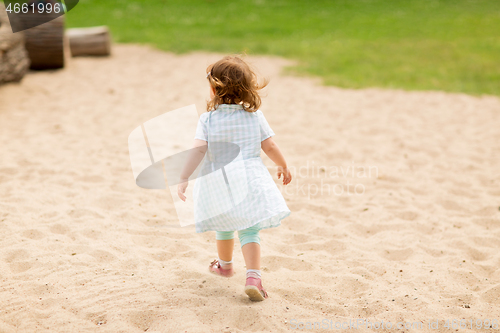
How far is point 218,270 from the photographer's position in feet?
9.90

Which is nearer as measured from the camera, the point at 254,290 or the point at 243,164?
the point at 254,290

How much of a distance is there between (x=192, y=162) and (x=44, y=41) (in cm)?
683

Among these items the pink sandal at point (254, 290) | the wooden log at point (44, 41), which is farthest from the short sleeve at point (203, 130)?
the wooden log at point (44, 41)

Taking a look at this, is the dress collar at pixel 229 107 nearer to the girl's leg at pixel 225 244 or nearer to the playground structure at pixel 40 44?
the girl's leg at pixel 225 244

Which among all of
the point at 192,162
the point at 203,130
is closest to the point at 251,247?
the point at 192,162

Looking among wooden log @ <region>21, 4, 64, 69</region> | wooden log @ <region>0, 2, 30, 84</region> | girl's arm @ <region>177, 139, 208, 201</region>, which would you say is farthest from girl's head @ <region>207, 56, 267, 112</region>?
wooden log @ <region>21, 4, 64, 69</region>

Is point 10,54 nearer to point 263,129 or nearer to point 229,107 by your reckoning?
point 229,107

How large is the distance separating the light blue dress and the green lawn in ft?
20.3

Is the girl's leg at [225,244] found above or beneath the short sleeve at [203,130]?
beneath

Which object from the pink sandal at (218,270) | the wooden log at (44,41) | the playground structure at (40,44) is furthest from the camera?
the wooden log at (44,41)

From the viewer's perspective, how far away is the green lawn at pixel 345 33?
9.35 m

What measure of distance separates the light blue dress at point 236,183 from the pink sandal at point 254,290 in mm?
302

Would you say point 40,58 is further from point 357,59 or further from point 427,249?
point 427,249

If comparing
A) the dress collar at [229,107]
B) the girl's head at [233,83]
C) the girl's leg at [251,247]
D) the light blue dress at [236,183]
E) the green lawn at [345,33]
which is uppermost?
the girl's head at [233,83]
